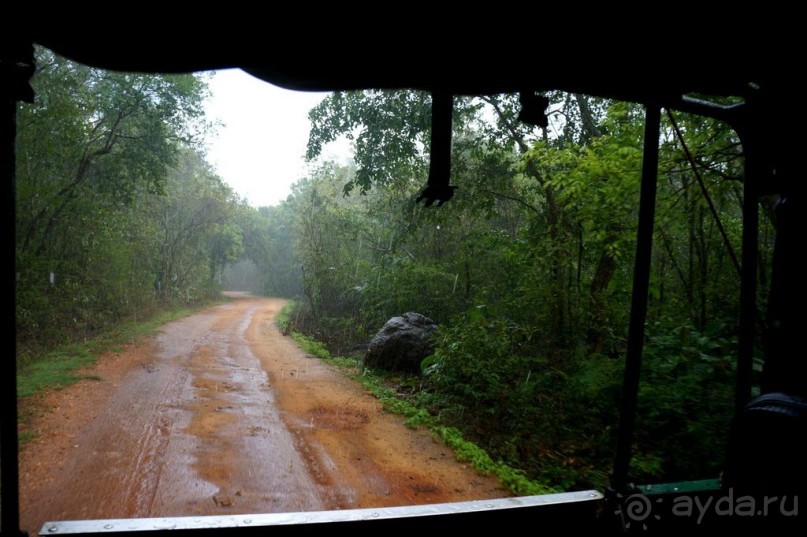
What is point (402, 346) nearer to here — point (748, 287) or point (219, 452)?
point (219, 452)

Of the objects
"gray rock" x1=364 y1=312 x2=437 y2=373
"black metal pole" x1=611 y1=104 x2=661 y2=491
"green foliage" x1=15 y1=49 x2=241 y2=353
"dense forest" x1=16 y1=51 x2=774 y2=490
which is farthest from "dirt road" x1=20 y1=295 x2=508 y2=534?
"green foliage" x1=15 y1=49 x2=241 y2=353

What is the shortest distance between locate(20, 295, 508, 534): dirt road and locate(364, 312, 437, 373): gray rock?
1.53 metres

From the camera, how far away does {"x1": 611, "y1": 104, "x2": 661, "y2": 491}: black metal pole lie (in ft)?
6.68

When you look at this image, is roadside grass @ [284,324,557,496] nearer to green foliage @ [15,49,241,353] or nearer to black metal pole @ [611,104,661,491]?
black metal pole @ [611,104,661,491]

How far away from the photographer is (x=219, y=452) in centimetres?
546

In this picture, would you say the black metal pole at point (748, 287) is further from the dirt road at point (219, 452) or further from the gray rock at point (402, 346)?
the gray rock at point (402, 346)

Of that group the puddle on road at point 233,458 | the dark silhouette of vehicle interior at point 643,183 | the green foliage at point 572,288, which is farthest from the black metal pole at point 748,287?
the puddle on road at point 233,458

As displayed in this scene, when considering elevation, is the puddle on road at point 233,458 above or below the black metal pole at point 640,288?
below

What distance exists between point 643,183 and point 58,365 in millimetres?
→ 10999

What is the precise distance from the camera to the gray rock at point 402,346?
10.5 meters

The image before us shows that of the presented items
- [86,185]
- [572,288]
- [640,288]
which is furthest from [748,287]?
[86,185]

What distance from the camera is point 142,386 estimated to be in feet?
27.2

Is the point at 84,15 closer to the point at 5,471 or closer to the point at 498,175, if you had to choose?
Answer: the point at 5,471

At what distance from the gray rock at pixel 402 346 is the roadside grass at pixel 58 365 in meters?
5.57
